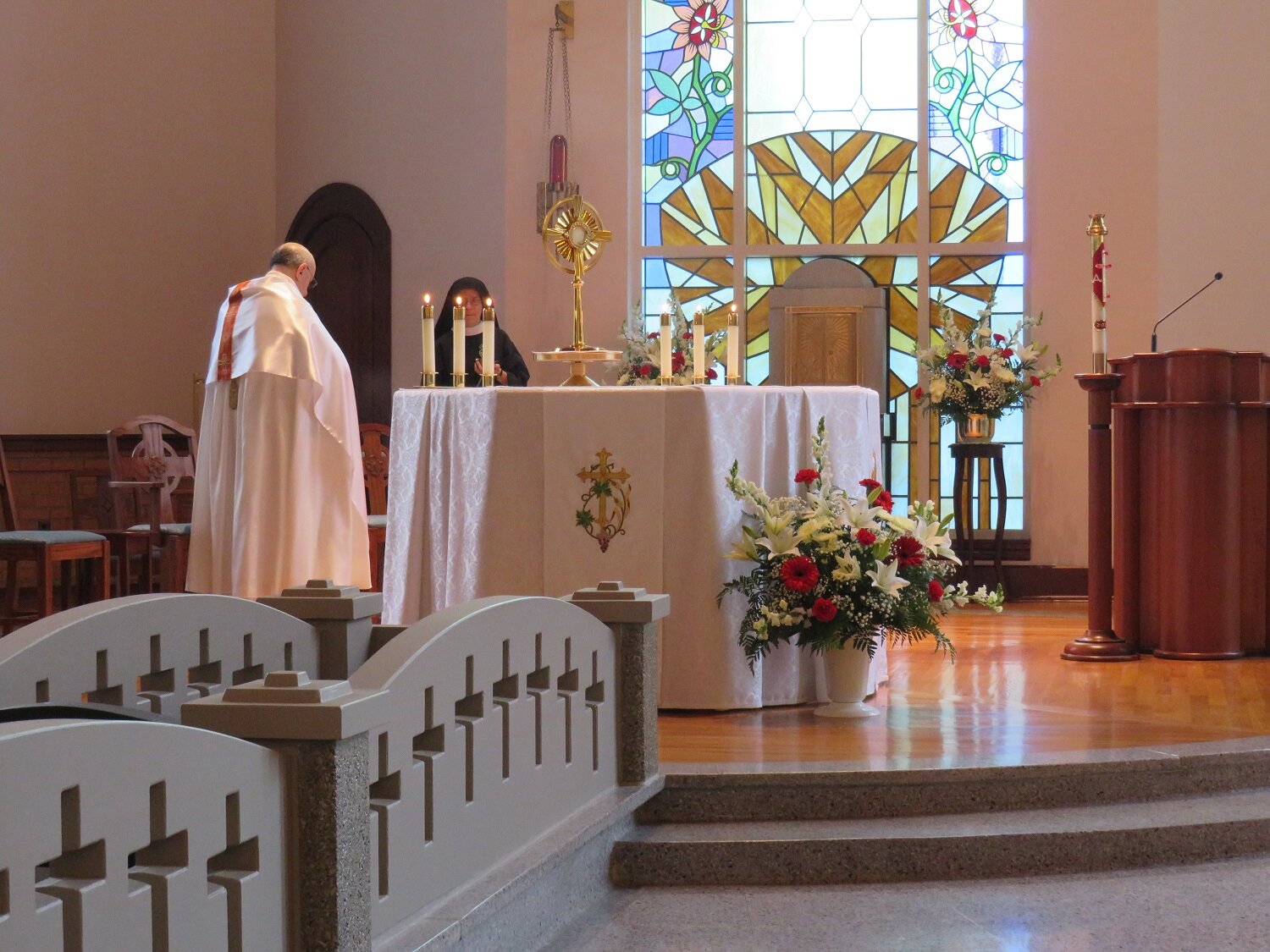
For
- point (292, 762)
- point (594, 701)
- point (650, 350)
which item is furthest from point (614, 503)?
point (650, 350)

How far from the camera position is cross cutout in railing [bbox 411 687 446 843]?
2361 millimetres

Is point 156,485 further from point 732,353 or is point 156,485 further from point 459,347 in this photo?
point 732,353

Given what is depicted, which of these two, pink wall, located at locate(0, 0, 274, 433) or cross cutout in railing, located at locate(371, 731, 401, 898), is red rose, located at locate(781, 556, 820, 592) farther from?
pink wall, located at locate(0, 0, 274, 433)

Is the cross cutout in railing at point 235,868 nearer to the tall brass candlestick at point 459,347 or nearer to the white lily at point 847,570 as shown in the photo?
the white lily at point 847,570

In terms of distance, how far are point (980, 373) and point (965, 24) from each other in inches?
93.8

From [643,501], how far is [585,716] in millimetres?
1407

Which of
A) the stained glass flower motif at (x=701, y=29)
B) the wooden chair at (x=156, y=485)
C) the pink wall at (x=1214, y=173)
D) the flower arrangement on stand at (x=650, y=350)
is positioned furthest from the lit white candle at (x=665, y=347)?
the stained glass flower motif at (x=701, y=29)

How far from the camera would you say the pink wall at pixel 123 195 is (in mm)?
7938

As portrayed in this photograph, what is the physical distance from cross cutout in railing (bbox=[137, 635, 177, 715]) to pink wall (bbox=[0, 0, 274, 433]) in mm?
5738

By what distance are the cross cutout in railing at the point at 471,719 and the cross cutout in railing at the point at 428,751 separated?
0.27ft

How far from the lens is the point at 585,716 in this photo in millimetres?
3166

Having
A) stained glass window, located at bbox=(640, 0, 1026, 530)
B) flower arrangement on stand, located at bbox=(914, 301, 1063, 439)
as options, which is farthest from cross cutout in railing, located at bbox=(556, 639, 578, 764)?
stained glass window, located at bbox=(640, 0, 1026, 530)

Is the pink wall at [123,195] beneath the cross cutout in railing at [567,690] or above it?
above

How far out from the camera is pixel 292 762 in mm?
1958
